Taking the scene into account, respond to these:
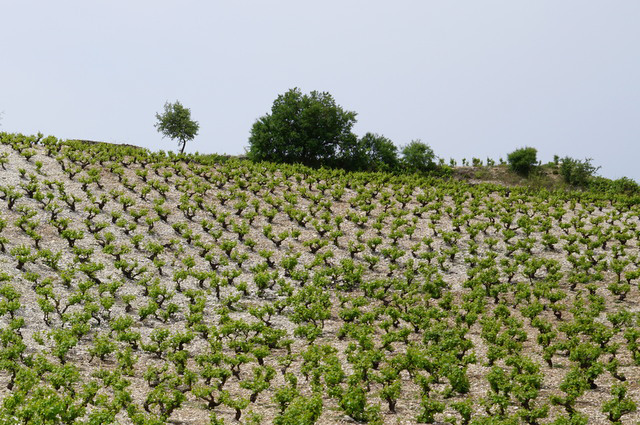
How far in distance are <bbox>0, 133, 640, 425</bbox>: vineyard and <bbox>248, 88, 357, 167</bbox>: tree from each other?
1160 centimetres

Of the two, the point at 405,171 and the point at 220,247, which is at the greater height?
the point at 405,171

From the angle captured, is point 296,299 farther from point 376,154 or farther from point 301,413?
point 376,154

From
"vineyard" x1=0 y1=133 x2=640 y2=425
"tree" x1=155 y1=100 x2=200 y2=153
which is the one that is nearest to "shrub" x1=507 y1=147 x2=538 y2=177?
"vineyard" x1=0 y1=133 x2=640 y2=425

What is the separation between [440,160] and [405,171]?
4.95 m

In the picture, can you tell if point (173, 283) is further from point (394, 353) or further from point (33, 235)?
point (394, 353)

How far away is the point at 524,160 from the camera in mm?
58156

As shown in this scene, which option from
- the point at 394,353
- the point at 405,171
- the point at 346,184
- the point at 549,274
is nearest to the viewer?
the point at 394,353

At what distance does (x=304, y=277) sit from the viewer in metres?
26.9

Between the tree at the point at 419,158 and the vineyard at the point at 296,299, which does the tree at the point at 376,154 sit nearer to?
the tree at the point at 419,158

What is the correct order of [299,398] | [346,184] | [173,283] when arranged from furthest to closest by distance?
[346,184]
[173,283]
[299,398]

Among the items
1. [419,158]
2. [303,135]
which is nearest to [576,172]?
[419,158]

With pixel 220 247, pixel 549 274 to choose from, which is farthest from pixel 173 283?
pixel 549 274

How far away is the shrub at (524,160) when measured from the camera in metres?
58.4

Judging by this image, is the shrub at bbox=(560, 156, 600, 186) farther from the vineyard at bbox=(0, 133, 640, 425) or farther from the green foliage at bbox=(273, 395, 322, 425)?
the green foliage at bbox=(273, 395, 322, 425)
